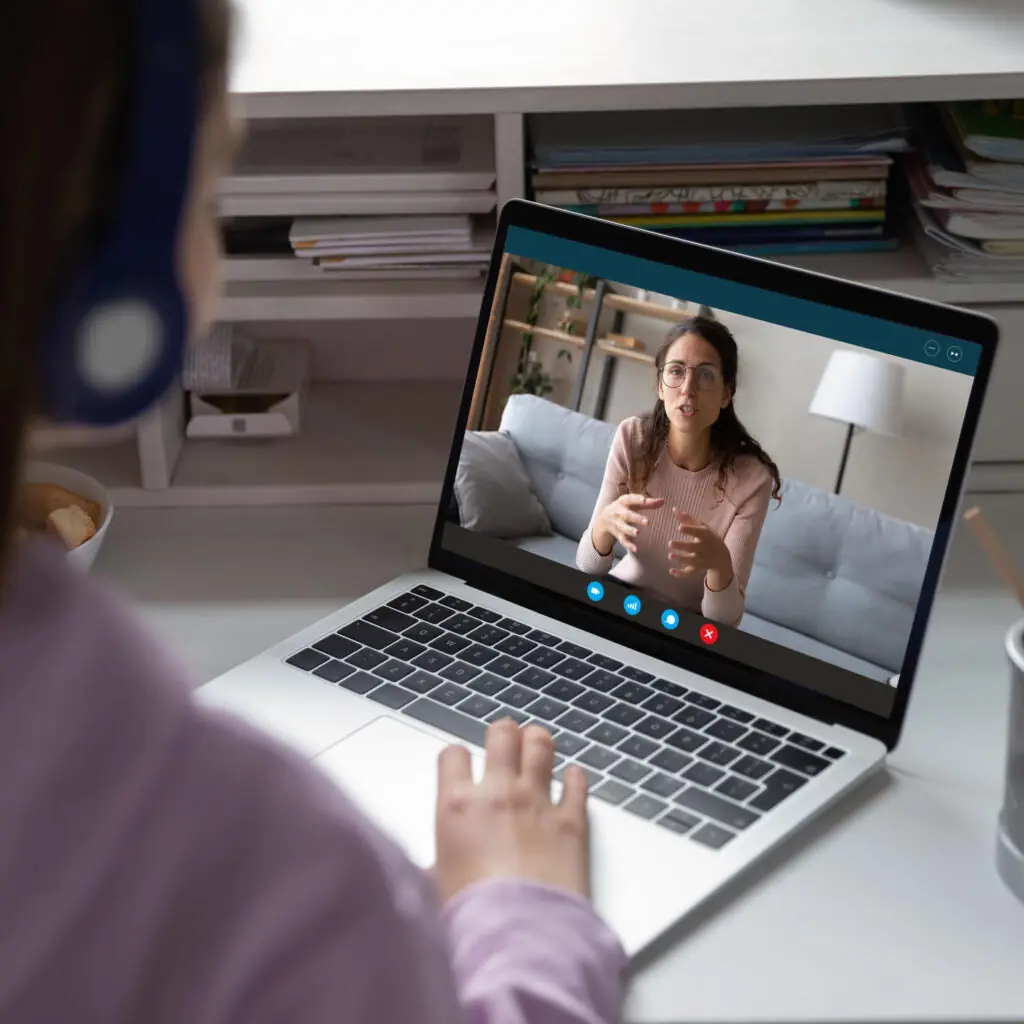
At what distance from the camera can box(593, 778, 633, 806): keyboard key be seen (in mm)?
836

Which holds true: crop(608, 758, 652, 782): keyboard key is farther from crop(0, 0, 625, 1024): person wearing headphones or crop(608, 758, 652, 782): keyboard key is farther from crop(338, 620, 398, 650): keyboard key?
crop(0, 0, 625, 1024): person wearing headphones

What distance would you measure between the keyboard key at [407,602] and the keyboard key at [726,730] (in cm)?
24

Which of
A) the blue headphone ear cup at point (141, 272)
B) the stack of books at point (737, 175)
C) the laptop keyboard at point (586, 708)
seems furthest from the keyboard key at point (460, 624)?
the blue headphone ear cup at point (141, 272)

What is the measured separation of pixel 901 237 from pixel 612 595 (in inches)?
16.3

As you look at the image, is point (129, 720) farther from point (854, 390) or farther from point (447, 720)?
point (854, 390)

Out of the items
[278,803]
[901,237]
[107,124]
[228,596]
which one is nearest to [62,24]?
[107,124]

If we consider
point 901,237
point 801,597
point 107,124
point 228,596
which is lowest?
point 228,596

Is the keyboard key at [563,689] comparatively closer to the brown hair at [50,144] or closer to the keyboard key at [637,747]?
the keyboard key at [637,747]

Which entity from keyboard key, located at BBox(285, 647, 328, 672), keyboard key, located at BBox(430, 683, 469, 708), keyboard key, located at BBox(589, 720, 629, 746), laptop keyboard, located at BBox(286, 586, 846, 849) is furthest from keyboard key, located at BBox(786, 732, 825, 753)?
keyboard key, located at BBox(285, 647, 328, 672)

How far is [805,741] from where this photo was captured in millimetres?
897

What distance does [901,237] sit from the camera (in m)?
1.18

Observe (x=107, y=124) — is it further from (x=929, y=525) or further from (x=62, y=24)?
(x=929, y=525)

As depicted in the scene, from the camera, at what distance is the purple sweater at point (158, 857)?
0.43m

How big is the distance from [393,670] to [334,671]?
0.04 meters
